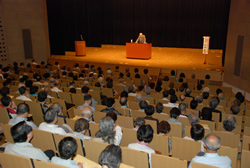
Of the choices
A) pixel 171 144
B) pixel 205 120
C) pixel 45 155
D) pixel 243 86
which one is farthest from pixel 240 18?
pixel 45 155

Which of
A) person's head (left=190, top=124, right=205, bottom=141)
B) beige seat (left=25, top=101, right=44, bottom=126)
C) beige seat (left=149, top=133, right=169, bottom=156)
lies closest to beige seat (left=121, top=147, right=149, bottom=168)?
beige seat (left=149, top=133, right=169, bottom=156)

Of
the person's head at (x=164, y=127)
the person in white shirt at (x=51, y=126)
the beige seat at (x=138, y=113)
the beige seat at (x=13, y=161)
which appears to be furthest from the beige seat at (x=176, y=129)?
the beige seat at (x=13, y=161)

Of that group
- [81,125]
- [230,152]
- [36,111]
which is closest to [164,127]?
[230,152]

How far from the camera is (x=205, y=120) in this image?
4.62m

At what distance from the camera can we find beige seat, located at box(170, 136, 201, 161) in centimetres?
342

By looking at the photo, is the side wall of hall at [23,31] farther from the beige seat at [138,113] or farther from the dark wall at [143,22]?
the beige seat at [138,113]

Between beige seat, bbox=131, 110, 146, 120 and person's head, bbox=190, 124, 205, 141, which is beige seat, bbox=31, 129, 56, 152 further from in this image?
person's head, bbox=190, 124, 205, 141

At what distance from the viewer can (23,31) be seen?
1313cm

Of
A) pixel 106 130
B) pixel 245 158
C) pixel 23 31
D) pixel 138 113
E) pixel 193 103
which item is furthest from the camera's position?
pixel 23 31

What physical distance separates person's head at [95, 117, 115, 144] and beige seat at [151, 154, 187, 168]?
0.71 m

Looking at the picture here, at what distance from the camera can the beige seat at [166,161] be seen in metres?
2.70

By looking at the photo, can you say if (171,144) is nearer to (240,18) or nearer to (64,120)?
(64,120)

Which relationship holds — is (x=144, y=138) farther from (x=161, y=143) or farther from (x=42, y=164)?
(x=42, y=164)

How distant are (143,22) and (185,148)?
55.7ft
